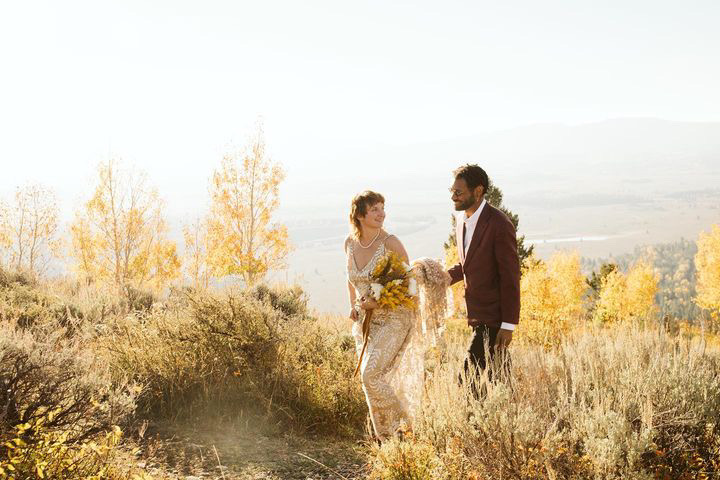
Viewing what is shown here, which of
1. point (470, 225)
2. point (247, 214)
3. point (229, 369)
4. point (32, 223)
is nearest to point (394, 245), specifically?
point (470, 225)

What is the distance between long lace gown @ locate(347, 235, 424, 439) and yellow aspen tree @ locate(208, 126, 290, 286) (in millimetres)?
30278

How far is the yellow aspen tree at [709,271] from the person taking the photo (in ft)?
166

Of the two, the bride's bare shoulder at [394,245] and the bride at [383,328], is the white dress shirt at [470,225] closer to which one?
the bride at [383,328]

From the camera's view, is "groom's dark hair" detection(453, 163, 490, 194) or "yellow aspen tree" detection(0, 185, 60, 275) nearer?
"groom's dark hair" detection(453, 163, 490, 194)

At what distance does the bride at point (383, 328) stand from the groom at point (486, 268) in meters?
0.67

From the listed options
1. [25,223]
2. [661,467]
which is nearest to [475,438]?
[661,467]

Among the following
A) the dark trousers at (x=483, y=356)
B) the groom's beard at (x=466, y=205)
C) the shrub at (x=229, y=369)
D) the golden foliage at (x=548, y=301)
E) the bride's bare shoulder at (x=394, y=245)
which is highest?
the groom's beard at (x=466, y=205)

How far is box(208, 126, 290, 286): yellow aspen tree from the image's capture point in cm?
Result: 3662

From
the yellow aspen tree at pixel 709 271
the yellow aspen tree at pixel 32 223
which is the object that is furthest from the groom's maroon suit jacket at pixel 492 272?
the yellow aspen tree at pixel 709 271

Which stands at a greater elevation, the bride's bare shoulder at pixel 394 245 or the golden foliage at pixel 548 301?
the bride's bare shoulder at pixel 394 245

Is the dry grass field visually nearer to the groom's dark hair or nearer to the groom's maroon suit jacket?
the groom's maroon suit jacket

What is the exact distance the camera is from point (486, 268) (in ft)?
13.9

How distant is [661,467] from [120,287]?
9.74 meters

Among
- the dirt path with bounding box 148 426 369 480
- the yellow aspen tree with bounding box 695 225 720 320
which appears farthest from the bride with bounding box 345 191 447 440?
the yellow aspen tree with bounding box 695 225 720 320
